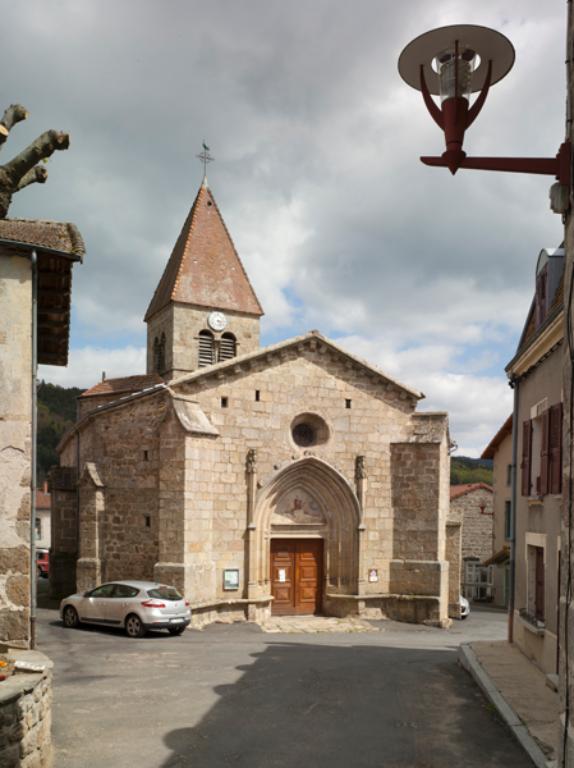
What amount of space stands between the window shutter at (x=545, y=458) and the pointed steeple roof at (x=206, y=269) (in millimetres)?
18561

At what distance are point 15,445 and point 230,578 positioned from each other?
484 inches

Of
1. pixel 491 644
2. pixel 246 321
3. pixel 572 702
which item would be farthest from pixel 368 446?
pixel 572 702

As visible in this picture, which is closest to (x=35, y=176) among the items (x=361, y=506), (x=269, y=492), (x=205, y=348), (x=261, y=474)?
(x=261, y=474)

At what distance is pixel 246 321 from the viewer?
2939cm

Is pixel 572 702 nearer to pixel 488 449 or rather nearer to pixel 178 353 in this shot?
pixel 178 353

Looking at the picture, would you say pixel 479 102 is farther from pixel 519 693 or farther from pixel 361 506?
pixel 361 506

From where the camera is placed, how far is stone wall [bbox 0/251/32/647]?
8.02 m

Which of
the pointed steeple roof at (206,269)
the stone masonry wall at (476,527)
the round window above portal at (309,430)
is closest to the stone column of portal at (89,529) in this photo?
the round window above portal at (309,430)

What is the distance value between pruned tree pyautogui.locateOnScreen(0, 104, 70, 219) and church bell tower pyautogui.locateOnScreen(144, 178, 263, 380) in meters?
19.3

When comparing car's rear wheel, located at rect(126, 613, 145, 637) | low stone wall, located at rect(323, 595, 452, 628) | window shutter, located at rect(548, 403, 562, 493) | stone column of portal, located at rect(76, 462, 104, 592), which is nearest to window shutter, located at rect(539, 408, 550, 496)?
window shutter, located at rect(548, 403, 562, 493)

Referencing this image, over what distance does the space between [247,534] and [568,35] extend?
52.1 ft

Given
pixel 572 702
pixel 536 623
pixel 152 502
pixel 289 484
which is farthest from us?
pixel 289 484

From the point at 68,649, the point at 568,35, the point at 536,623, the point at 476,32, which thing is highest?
the point at 568,35

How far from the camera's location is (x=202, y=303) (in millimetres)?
28391
